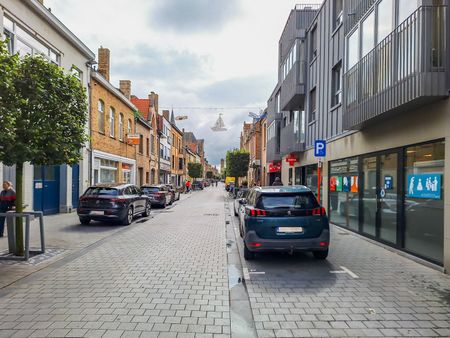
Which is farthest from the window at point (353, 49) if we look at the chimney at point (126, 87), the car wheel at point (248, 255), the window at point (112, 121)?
the chimney at point (126, 87)

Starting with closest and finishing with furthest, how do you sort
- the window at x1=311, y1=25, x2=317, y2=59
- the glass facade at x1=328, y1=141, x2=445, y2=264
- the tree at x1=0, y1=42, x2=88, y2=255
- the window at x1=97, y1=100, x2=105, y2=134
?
the tree at x1=0, y1=42, x2=88, y2=255 → the glass facade at x1=328, y1=141, x2=445, y2=264 → the window at x1=311, y1=25, x2=317, y2=59 → the window at x1=97, y1=100, x2=105, y2=134

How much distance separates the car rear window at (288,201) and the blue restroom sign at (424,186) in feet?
6.84

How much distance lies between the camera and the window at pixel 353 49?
9679 mm

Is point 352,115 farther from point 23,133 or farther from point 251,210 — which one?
point 23,133

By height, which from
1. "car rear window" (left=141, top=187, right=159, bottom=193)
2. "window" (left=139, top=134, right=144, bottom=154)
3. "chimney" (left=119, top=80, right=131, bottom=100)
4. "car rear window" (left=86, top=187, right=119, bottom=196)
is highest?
"chimney" (left=119, top=80, right=131, bottom=100)

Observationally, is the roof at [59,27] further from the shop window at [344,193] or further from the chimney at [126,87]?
the shop window at [344,193]

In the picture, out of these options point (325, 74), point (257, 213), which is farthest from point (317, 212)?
point (325, 74)

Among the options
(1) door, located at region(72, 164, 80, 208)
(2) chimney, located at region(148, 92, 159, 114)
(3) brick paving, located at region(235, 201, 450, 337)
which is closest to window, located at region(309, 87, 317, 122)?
(3) brick paving, located at region(235, 201, 450, 337)

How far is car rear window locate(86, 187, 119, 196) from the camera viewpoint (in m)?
12.3

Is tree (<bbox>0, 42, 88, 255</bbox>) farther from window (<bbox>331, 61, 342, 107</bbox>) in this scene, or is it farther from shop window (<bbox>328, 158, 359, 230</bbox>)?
window (<bbox>331, 61, 342, 107</bbox>)

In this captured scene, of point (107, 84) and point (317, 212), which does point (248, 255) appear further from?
point (107, 84)

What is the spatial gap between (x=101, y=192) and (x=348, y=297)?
979cm

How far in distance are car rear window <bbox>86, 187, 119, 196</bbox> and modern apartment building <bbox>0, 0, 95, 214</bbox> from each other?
2542 mm

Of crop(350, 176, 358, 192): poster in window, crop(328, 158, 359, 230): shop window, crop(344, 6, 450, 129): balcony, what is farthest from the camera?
crop(328, 158, 359, 230): shop window
